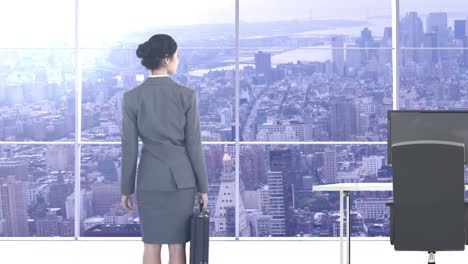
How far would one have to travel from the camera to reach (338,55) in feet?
30.0

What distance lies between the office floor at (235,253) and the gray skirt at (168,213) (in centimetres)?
236

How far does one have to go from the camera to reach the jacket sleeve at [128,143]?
5578mm

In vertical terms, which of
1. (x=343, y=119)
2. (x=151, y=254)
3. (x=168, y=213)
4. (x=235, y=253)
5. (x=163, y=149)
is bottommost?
(x=235, y=253)

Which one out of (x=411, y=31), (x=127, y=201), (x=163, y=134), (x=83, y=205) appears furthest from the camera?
(x=83, y=205)

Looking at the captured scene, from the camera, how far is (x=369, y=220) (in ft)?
30.4

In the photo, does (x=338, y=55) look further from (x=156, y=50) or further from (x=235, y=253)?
(x=156, y=50)

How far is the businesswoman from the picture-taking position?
5539mm

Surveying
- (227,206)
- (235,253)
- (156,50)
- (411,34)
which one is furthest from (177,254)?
(411,34)

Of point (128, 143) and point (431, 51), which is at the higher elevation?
point (431, 51)

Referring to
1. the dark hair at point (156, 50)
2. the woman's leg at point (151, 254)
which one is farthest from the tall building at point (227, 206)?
the dark hair at point (156, 50)

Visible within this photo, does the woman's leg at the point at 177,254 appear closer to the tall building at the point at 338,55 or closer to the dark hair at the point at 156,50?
the dark hair at the point at 156,50

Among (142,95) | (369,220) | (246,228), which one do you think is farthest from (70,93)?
(142,95)

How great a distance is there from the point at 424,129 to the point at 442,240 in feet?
2.61

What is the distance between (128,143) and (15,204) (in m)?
3.99
